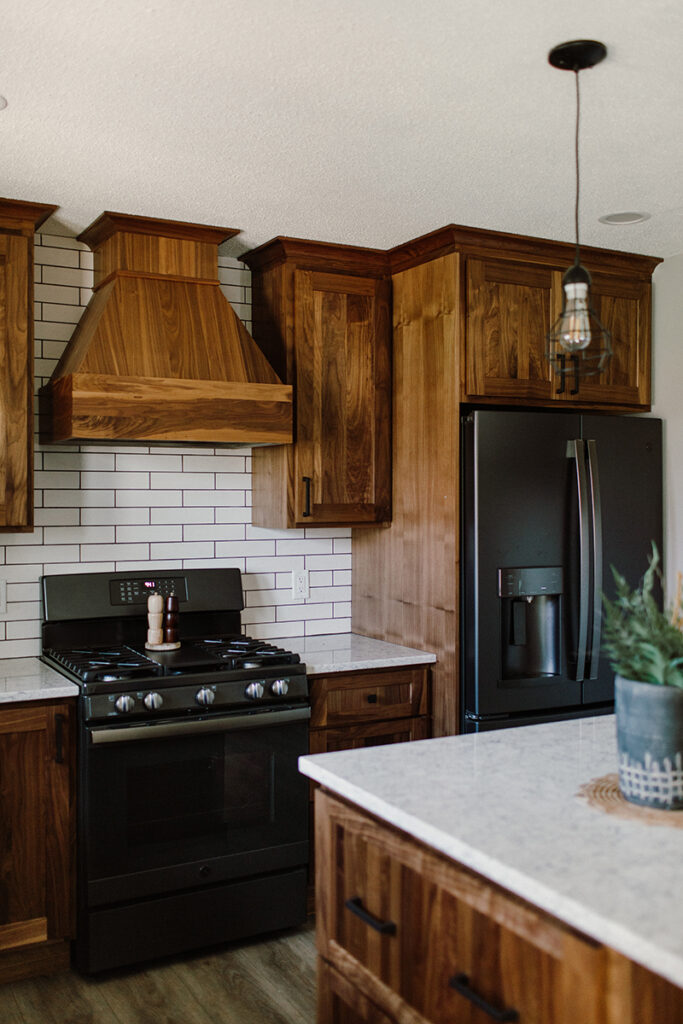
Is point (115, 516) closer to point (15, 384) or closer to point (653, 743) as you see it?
point (15, 384)

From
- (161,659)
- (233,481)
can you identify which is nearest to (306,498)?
(233,481)

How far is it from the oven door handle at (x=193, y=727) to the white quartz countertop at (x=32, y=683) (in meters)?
0.16

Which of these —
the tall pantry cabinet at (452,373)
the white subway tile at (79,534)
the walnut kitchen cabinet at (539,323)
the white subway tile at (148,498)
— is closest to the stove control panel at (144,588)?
the white subway tile at (79,534)

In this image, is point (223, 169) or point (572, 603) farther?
point (572, 603)

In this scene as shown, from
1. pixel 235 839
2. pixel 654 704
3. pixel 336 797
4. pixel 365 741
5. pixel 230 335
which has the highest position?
pixel 230 335

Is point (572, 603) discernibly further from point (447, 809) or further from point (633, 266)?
point (447, 809)

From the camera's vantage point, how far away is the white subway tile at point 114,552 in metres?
3.65

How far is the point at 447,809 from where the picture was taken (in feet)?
5.56

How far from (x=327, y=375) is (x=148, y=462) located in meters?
0.78

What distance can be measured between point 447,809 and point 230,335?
221cm

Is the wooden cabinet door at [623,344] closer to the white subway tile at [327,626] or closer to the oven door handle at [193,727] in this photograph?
the white subway tile at [327,626]

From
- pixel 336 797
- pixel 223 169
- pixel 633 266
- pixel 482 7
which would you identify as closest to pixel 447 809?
pixel 336 797

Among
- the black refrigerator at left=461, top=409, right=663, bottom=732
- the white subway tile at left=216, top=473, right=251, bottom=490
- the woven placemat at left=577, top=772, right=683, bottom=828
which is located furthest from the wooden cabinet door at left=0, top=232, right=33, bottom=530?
the woven placemat at left=577, top=772, right=683, bottom=828

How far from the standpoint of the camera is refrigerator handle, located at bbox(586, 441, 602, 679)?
3598 millimetres
